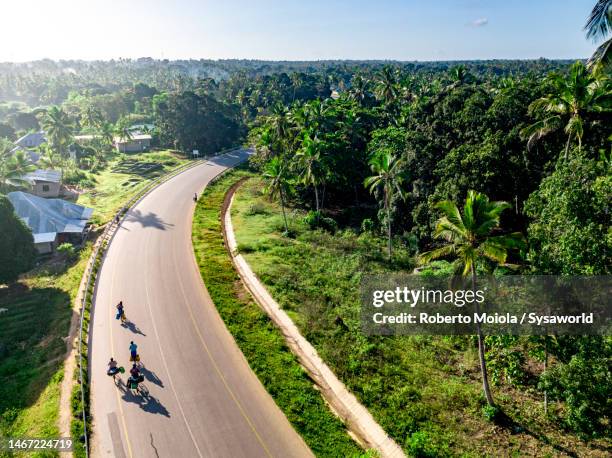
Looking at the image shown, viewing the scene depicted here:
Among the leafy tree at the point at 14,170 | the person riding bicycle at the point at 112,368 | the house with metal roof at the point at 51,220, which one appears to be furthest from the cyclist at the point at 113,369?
the leafy tree at the point at 14,170

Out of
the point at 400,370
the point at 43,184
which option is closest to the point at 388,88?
the point at 43,184

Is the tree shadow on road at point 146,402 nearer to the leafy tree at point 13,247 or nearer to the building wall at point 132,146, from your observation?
the leafy tree at point 13,247

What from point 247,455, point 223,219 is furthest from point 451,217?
point 223,219

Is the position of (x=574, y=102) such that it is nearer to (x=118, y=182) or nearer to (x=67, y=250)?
(x=67, y=250)

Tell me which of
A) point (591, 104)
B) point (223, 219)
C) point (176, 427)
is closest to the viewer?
point (176, 427)

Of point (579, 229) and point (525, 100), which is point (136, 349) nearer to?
point (579, 229)

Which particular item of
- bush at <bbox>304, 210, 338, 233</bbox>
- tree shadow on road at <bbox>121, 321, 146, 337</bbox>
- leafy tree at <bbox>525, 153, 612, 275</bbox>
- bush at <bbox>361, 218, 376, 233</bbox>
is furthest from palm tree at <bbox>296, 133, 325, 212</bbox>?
leafy tree at <bbox>525, 153, 612, 275</bbox>
